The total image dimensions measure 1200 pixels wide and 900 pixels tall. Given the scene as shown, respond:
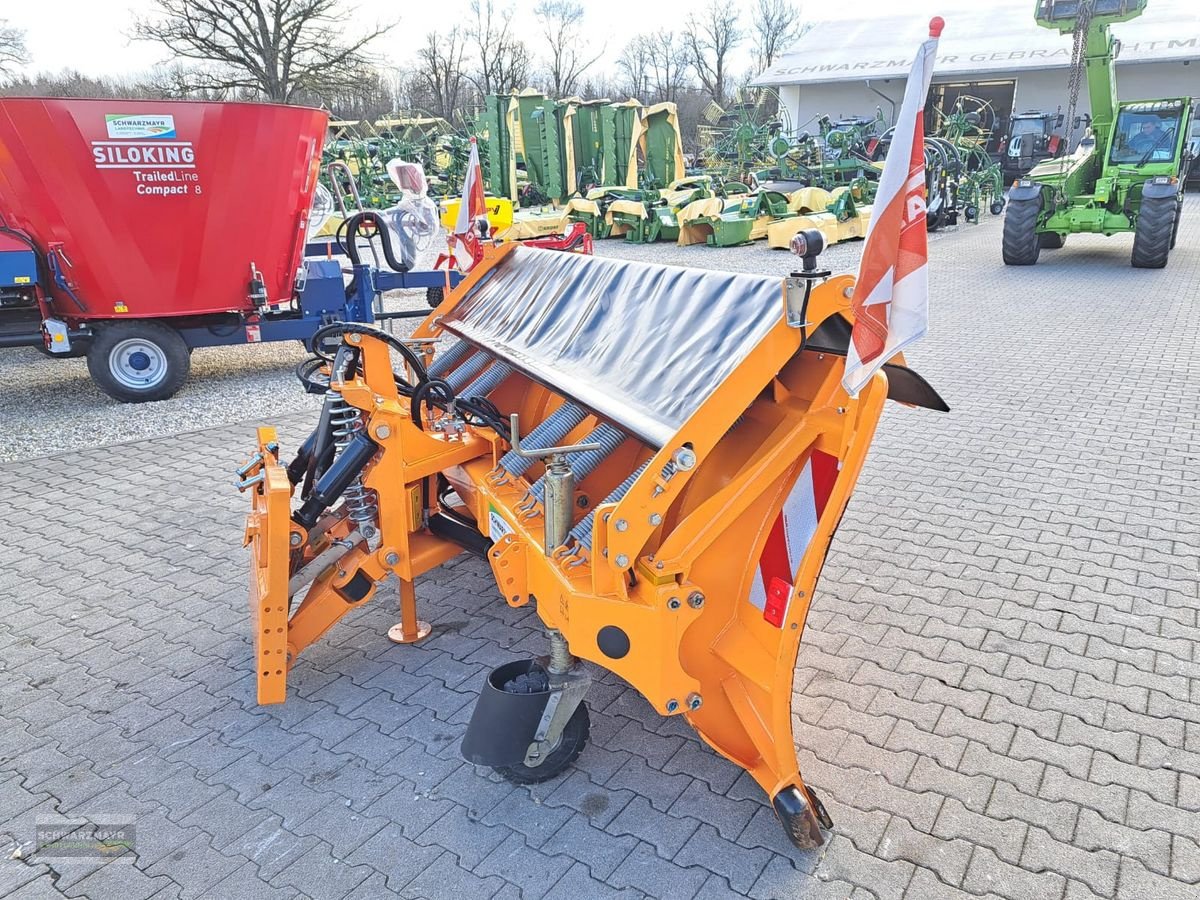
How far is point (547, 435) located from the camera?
308 cm

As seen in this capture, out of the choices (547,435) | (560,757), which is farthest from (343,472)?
(560,757)

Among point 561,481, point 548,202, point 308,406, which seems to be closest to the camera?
point 561,481

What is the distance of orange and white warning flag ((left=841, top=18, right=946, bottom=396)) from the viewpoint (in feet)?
6.21

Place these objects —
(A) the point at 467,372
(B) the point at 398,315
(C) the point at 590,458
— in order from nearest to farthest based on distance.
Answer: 1. (C) the point at 590,458
2. (A) the point at 467,372
3. (B) the point at 398,315

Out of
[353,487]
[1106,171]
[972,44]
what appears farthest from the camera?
[972,44]

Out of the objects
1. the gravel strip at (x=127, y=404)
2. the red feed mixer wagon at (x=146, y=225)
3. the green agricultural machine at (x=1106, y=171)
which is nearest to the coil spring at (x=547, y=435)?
the gravel strip at (x=127, y=404)

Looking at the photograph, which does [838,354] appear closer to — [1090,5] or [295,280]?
[295,280]

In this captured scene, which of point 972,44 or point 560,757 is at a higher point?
point 972,44

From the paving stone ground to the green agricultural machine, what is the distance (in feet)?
27.2

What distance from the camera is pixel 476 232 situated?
190 inches

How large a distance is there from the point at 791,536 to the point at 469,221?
3124mm

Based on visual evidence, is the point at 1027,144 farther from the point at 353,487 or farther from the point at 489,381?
the point at 353,487

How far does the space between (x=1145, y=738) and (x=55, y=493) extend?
5650 mm

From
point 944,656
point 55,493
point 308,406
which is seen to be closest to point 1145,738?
point 944,656
